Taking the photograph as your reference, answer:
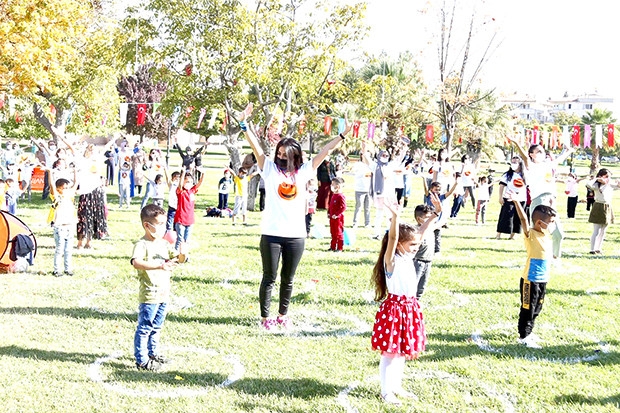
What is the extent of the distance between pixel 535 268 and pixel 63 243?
645 cm

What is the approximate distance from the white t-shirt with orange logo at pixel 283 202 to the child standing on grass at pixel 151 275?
1197 millimetres

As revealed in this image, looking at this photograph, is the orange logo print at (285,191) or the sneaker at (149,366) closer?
the sneaker at (149,366)

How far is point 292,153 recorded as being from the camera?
6.21 metres

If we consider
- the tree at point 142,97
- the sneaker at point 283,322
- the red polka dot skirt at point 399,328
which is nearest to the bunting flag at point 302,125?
the sneaker at point 283,322

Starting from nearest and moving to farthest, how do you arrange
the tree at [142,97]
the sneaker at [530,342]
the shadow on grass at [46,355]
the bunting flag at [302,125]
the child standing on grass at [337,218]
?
the shadow on grass at [46,355]
the sneaker at [530,342]
the child standing on grass at [337,218]
the bunting flag at [302,125]
the tree at [142,97]

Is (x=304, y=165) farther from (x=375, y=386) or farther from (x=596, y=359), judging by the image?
(x=596, y=359)

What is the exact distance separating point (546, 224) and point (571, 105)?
573ft

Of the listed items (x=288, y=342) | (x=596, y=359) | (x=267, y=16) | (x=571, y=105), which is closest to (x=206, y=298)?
(x=288, y=342)

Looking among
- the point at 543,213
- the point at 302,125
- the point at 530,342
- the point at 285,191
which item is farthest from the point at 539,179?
the point at 302,125

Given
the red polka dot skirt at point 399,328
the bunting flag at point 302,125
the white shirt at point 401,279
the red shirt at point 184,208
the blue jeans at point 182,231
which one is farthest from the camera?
the bunting flag at point 302,125

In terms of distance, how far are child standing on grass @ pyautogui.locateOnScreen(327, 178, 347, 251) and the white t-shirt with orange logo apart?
5350 mm

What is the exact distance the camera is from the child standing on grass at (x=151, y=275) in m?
5.18

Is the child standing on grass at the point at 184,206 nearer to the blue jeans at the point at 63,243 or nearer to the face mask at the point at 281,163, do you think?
the blue jeans at the point at 63,243

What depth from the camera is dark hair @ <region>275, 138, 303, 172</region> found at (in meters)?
6.20
